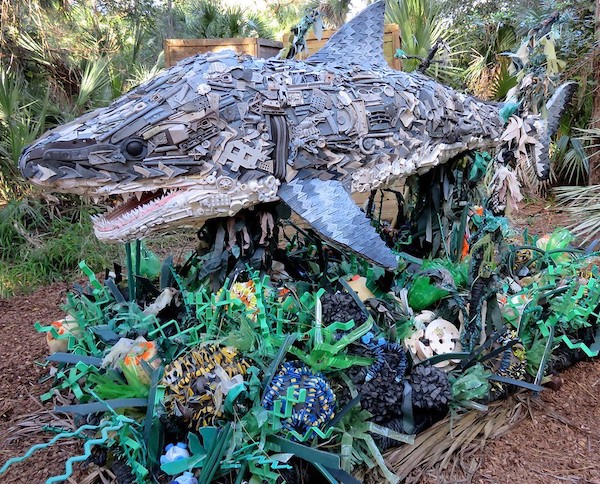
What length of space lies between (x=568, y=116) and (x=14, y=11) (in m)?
6.18

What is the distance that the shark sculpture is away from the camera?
1673mm

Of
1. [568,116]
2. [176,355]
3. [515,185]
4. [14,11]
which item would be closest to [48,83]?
[14,11]

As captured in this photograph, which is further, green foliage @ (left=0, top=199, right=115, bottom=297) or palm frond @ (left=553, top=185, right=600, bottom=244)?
green foliage @ (left=0, top=199, right=115, bottom=297)

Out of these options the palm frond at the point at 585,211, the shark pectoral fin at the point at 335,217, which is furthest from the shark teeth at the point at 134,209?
the palm frond at the point at 585,211

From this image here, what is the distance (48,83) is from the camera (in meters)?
4.73

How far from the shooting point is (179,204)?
1.72 m

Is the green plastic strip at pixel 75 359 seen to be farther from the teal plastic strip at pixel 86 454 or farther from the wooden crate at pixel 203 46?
the wooden crate at pixel 203 46

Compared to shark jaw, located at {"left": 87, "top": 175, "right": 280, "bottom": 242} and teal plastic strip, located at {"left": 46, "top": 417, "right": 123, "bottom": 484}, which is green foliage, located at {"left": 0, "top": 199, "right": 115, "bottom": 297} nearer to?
shark jaw, located at {"left": 87, "top": 175, "right": 280, "bottom": 242}

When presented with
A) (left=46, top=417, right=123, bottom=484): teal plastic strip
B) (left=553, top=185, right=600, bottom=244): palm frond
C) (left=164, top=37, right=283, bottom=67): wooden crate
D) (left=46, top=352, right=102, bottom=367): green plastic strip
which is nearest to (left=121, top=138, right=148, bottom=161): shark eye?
Result: (left=46, top=352, right=102, bottom=367): green plastic strip

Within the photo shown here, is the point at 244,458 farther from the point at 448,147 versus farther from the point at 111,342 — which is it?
the point at 448,147

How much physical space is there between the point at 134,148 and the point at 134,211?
0.76 ft

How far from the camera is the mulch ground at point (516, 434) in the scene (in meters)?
1.61

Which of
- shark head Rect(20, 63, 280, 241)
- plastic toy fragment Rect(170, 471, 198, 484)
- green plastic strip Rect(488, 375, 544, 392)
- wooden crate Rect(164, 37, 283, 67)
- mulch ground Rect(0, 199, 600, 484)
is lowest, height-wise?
mulch ground Rect(0, 199, 600, 484)

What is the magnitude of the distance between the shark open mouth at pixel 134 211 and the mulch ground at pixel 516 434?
694 mm
